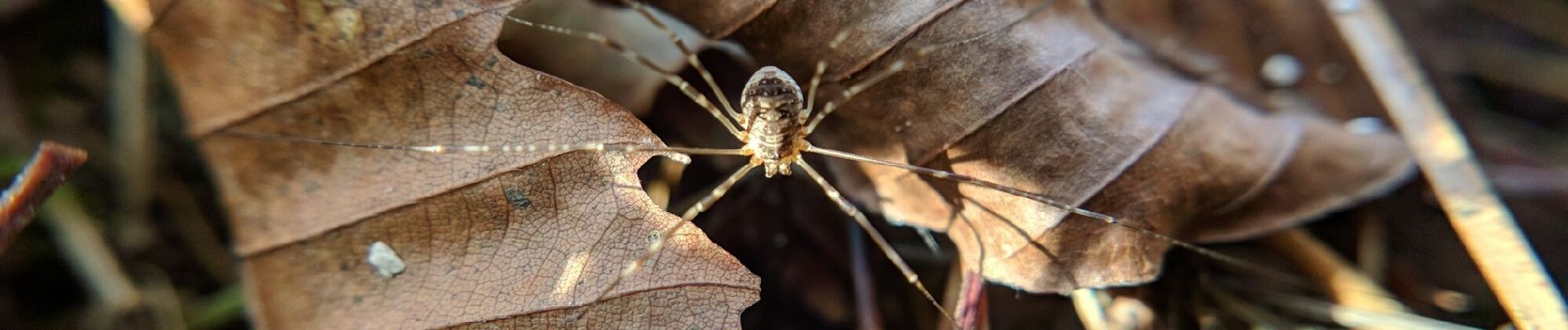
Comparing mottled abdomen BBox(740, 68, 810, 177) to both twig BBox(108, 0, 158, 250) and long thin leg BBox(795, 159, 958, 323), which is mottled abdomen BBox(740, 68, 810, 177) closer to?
long thin leg BBox(795, 159, 958, 323)

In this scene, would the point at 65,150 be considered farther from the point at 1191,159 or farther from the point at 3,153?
the point at 1191,159

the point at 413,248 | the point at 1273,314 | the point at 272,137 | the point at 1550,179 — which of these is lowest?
the point at 1273,314

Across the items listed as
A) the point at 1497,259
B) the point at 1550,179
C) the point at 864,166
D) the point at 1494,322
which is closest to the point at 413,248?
the point at 864,166

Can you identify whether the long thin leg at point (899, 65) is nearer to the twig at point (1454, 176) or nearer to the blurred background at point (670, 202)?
the blurred background at point (670, 202)

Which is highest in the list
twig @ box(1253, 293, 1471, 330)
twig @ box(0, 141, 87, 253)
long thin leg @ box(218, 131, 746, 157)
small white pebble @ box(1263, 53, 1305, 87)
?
long thin leg @ box(218, 131, 746, 157)

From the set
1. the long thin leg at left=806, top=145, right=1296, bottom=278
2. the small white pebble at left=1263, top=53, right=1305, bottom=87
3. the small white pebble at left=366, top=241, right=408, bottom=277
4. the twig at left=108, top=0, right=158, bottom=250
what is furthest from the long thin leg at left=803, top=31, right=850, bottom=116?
the twig at left=108, top=0, right=158, bottom=250

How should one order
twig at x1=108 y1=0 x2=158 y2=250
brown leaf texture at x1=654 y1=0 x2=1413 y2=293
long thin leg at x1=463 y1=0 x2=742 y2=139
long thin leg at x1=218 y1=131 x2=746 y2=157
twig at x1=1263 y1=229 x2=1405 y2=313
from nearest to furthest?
long thin leg at x1=218 y1=131 x2=746 y2=157 < brown leaf texture at x1=654 y1=0 x2=1413 y2=293 < long thin leg at x1=463 y1=0 x2=742 y2=139 < twig at x1=1263 y1=229 x2=1405 y2=313 < twig at x1=108 y1=0 x2=158 y2=250

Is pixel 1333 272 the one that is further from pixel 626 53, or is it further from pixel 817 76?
pixel 626 53
